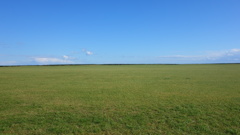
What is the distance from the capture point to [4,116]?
729 centimetres

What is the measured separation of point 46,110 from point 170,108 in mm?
7129

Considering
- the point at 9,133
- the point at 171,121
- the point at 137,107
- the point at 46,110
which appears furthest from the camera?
the point at 137,107

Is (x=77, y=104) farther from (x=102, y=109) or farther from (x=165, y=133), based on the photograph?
(x=165, y=133)

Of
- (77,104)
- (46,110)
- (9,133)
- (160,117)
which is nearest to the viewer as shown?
(9,133)

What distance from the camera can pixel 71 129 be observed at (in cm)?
593

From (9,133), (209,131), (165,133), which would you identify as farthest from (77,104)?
(209,131)

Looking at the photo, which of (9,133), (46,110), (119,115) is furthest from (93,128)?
(46,110)

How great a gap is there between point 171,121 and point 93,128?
11.5ft

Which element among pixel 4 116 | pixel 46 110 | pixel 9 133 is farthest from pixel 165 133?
pixel 4 116

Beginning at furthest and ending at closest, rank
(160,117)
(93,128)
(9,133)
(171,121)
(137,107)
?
(137,107)
(160,117)
(171,121)
(93,128)
(9,133)

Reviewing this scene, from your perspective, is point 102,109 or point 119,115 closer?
point 119,115

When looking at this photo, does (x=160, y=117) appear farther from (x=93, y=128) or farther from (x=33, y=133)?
(x=33, y=133)

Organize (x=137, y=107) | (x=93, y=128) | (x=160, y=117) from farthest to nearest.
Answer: (x=137, y=107), (x=160, y=117), (x=93, y=128)

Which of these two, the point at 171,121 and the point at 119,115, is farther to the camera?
the point at 119,115
